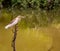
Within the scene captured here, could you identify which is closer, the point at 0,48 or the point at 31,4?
the point at 0,48

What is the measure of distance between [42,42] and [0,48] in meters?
0.88

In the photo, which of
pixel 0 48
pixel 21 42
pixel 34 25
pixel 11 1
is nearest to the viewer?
pixel 0 48

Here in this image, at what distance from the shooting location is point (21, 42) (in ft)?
14.3

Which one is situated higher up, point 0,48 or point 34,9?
point 0,48

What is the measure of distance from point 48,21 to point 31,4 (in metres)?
2.32

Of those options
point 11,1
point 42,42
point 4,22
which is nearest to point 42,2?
point 11,1

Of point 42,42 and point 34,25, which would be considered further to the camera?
point 34,25

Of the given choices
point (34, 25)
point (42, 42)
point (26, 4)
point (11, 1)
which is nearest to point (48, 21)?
point (34, 25)

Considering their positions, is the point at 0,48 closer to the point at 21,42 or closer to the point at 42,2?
the point at 21,42

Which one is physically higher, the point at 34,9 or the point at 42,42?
the point at 42,42

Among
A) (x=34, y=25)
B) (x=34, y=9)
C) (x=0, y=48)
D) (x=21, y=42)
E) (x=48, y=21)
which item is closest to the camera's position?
(x=0, y=48)

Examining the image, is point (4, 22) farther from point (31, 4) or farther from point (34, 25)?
point (31, 4)

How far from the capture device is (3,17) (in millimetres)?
6664

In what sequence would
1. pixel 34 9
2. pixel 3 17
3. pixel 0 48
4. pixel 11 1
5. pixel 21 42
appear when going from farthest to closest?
pixel 11 1
pixel 34 9
pixel 3 17
pixel 21 42
pixel 0 48
